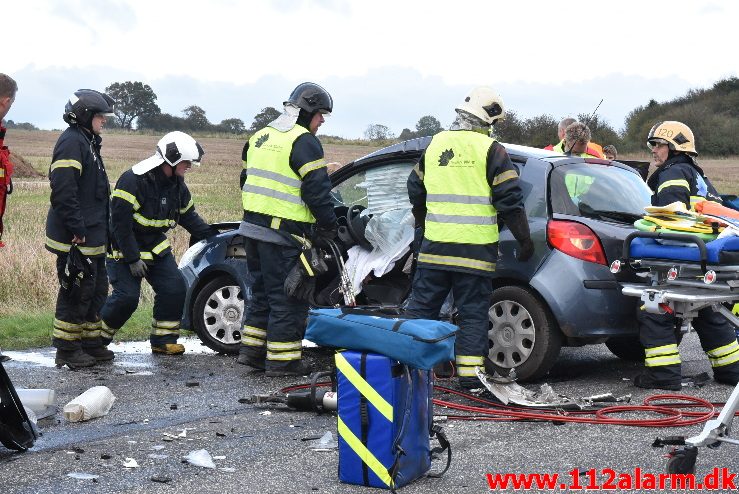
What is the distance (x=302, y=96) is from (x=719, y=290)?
3646 millimetres

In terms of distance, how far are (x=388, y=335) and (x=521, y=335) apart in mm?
2583

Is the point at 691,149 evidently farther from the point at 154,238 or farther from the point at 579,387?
the point at 154,238

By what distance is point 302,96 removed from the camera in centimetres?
788

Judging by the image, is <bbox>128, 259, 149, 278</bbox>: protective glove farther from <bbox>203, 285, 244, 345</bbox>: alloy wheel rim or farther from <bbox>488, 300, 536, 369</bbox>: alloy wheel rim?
<bbox>488, 300, 536, 369</bbox>: alloy wheel rim

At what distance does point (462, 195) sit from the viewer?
6980mm

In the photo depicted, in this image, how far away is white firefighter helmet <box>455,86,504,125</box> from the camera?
7.12 m

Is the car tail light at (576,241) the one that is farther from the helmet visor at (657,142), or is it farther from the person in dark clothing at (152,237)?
the person in dark clothing at (152,237)

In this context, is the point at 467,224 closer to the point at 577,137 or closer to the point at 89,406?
the point at 89,406

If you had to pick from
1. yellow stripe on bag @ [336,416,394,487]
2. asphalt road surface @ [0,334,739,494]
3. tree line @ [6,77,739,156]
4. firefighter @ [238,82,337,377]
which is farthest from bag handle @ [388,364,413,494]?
tree line @ [6,77,739,156]

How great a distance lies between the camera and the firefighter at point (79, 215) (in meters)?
8.06

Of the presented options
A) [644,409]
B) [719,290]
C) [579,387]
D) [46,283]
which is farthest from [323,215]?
A: [46,283]

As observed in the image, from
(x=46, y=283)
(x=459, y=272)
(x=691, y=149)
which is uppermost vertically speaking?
(x=691, y=149)

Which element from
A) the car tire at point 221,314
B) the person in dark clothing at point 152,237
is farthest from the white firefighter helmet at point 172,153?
the car tire at point 221,314

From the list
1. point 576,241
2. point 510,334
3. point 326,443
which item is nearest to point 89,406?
point 326,443
